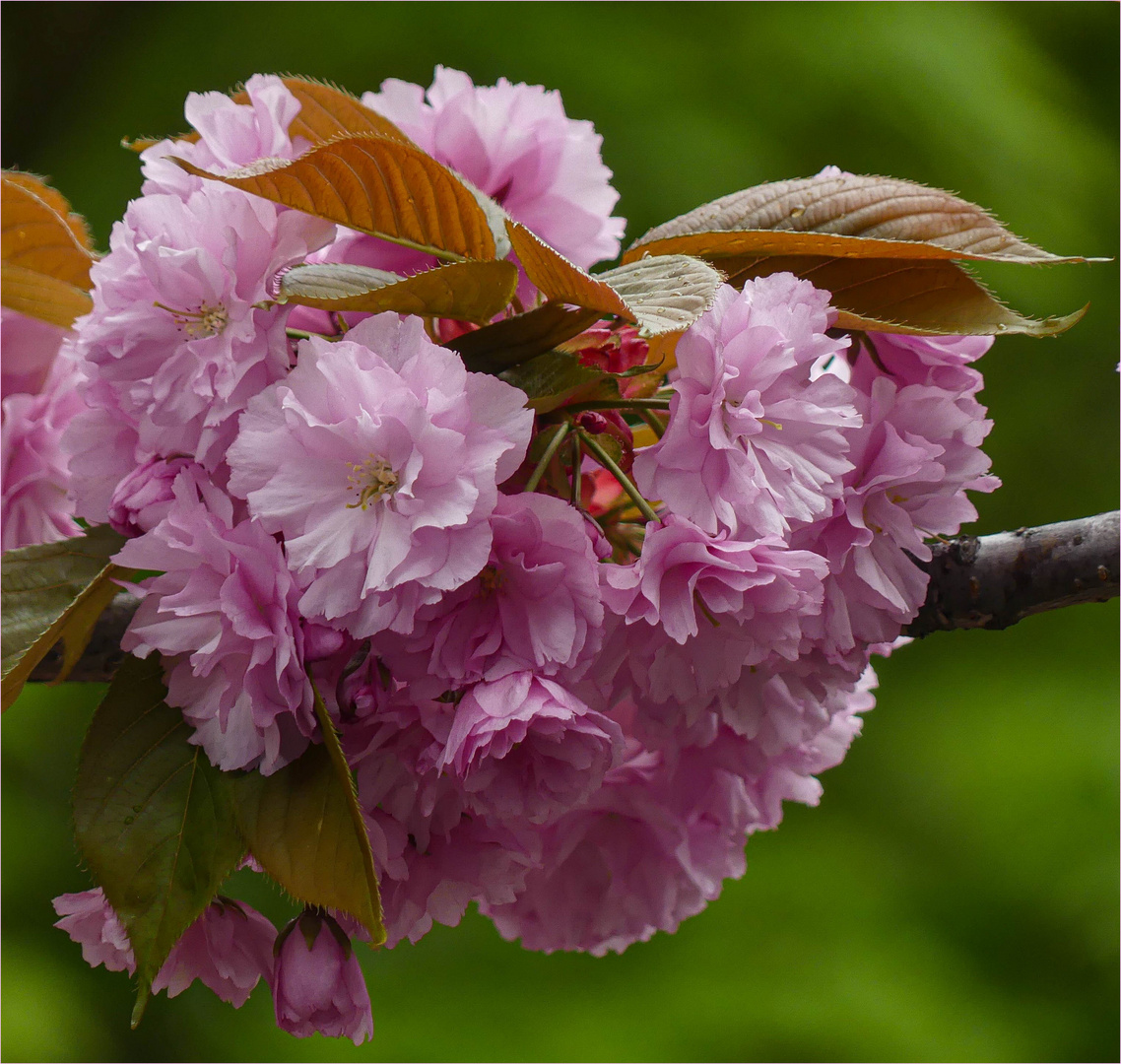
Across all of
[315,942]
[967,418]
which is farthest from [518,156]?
[315,942]

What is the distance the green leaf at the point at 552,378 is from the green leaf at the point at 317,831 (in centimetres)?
12

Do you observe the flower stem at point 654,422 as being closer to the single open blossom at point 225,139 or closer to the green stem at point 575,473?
the green stem at point 575,473

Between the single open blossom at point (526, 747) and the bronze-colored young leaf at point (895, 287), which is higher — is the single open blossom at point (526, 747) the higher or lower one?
the lower one

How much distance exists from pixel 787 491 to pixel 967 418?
10cm

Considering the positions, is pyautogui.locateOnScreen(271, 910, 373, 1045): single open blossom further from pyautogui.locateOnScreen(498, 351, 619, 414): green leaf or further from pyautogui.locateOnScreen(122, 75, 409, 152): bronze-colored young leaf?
Result: pyautogui.locateOnScreen(122, 75, 409, 152): bronze-colored young leaf

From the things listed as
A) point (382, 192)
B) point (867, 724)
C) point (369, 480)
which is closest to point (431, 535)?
point (369, 480)

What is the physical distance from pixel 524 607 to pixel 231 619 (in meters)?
0.09

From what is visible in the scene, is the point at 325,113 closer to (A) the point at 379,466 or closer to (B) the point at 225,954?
(A) the point at 379,466

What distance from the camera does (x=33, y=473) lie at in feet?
1.62

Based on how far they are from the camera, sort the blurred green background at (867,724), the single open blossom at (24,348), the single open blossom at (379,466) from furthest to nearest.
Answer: the blurred green background at (867,724)
the single open blossom at (24,348)
the single open blossom at (379,466)

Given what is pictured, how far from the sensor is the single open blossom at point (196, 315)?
34 cm

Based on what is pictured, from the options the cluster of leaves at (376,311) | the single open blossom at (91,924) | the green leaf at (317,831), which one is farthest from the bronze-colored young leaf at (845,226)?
the single open blossom at (91,924)

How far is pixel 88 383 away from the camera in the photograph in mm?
393

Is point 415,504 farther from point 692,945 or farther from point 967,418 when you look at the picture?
point 692,945
